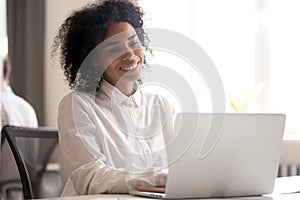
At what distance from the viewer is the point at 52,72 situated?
5277 millimetres

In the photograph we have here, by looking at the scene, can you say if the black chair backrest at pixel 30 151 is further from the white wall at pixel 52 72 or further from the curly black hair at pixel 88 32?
the white wall at pixel 52 72

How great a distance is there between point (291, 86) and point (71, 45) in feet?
7.41

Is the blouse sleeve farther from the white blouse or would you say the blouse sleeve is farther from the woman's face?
the woman's face

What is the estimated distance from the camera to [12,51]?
216 inches

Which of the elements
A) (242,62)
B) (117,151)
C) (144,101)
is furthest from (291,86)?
(117,151)

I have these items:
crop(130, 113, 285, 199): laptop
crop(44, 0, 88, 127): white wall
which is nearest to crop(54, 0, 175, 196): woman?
crop(130, 113, 285, 199): laptop

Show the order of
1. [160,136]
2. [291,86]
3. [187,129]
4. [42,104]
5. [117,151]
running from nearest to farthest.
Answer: [187,129]
[117,151]
[160,136]
[291,86]
[42,104]

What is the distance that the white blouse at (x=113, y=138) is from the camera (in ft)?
5.46

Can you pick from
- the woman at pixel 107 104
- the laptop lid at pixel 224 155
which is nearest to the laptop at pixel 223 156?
the laptop lid at pixel 224 155

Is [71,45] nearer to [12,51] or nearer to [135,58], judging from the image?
[135,58]

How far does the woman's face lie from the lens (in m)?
2.00

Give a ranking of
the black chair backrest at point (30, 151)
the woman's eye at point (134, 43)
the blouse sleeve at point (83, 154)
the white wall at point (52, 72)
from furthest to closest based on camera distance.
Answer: the white wall at point (52, 72) → the woman's eye at point (134, 43) → the black chair backrest at point (30, 151) → the blouse sleeve at point (83, 154)

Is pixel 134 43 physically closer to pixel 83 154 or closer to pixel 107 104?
pixel 107 104

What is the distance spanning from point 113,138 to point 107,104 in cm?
13
